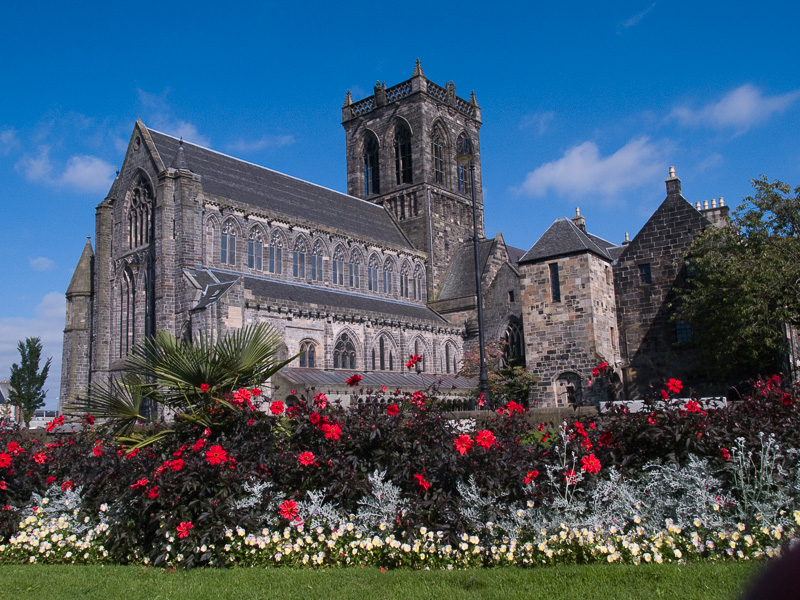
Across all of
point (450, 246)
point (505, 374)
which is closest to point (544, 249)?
point (505, 374)

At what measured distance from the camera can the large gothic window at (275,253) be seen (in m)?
39.4

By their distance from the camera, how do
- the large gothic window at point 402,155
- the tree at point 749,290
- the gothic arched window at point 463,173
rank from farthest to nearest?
the gothic arched window at point 463,173 → the large gothic window at point 402,155 → the tree at point 749,290

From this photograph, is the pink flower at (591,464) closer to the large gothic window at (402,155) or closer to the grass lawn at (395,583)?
the grass lawn at (395,583)

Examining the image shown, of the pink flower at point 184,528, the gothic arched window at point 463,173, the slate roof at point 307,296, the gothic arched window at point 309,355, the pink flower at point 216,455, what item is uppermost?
the gothic arched window at point 463,173

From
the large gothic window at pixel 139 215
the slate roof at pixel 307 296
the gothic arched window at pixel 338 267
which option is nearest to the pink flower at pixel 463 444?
the slate roof at pixel 307 296

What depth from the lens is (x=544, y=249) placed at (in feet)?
104

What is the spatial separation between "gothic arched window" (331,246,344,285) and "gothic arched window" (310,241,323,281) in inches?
43.1

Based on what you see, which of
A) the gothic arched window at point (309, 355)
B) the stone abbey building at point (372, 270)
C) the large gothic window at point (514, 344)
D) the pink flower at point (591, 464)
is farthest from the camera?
the large gothic window at point (514, 344)

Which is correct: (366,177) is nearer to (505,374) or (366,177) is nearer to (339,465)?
(505,374)

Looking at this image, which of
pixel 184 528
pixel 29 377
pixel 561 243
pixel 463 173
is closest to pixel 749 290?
pixel 561 243

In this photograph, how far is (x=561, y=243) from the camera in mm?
31156

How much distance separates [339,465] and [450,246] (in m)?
43.8

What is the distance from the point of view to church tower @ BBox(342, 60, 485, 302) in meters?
51.8

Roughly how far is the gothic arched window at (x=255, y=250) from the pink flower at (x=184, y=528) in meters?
30.4
